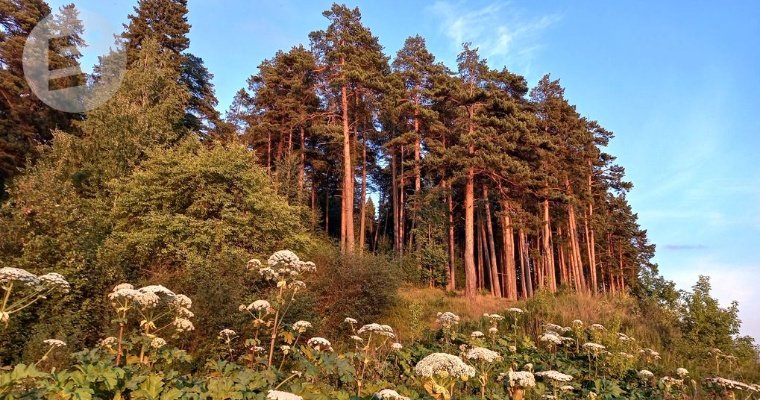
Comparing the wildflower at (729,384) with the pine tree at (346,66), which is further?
the pine tree at (346,66)

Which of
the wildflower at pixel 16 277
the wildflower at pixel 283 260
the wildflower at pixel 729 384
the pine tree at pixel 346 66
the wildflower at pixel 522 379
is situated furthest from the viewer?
the pine tree at pixel 346 66

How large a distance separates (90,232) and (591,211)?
43172 millimetres

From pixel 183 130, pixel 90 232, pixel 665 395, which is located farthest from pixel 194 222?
pixel 665 395

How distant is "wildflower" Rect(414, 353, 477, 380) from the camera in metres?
3.66

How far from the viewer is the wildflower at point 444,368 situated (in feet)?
12.0

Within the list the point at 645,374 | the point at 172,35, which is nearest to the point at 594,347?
the point at 645,374

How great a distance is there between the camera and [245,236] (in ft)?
52.5

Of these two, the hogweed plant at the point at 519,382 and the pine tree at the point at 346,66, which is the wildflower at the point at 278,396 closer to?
the hogweed plant at the point at 519,382

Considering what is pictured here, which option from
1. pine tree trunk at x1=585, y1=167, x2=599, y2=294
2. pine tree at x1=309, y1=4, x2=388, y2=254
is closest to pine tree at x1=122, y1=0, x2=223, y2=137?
pine tree at x1=309, y1=4, x2=388, y2=254

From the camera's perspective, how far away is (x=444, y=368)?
376 cm

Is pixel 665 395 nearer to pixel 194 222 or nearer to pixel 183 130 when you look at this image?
pixel 194 222

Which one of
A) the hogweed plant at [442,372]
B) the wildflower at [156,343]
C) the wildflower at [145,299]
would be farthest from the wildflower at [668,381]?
the wildflower at [145,299]

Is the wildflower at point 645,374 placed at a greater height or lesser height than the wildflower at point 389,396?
lesser

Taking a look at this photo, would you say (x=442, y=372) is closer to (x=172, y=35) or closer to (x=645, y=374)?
(x=645, y=374)
